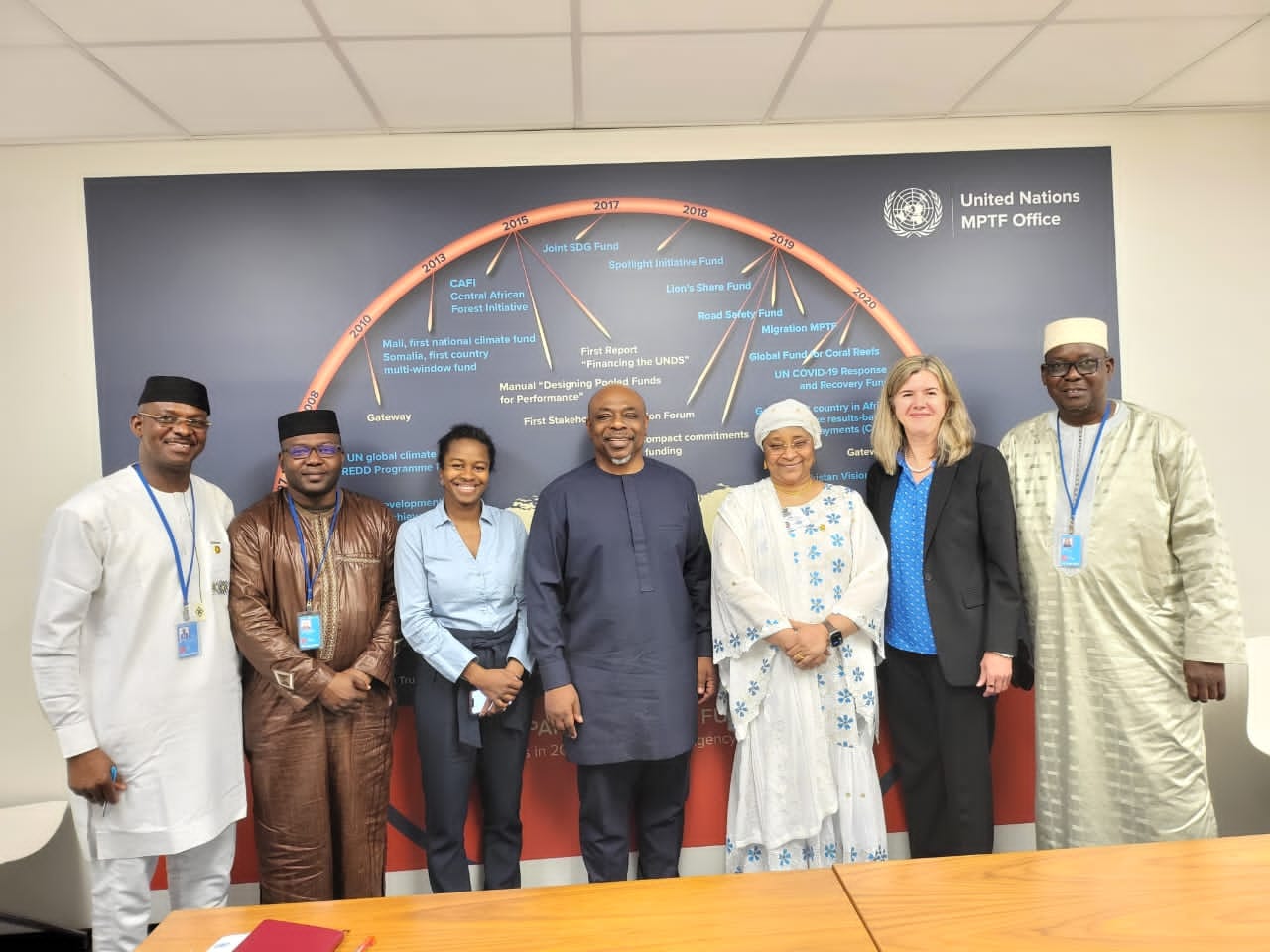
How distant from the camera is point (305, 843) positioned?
8.14 ft

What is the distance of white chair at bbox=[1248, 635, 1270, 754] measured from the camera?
297 cm

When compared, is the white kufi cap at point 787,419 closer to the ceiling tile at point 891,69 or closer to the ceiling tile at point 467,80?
the ceiling tile at point 891,69

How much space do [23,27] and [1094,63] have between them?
339cm

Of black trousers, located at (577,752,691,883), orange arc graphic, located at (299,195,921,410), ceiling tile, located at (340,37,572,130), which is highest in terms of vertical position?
ceiling tile, located at (340,37,572,130)

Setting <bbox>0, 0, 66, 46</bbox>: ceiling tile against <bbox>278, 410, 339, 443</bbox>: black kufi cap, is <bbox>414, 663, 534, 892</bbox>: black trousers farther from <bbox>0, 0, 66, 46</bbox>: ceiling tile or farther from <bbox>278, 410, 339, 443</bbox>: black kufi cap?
<bbox>0, 0, 66, 46</bbox>: ceiling tile

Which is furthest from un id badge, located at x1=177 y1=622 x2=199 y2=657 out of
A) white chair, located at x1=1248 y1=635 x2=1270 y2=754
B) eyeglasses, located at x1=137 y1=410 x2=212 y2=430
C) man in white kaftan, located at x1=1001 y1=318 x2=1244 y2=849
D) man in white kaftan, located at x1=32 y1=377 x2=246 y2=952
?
white chair, located at x1=1248 y1=635 x2=1270 y2=754

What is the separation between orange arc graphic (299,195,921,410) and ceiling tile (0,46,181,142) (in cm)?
96

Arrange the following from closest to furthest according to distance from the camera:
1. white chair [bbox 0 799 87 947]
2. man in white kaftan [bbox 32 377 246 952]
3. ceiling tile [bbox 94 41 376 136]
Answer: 1. man in white kaftan [bbox 32 377 246 952]
2. ceiling tile [bbox 94 41 376 136]
3. white chair [bbox 0 799 87 947]

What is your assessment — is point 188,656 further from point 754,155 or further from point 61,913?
point 754,155

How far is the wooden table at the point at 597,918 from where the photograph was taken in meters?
1.25

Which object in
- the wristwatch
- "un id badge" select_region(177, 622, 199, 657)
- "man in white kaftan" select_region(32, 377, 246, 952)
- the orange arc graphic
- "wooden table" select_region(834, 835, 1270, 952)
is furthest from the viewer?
the orange arc graphic

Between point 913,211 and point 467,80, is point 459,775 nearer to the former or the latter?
point 467,80

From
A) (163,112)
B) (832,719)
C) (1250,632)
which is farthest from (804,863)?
(163,112)

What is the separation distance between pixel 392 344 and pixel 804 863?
236cm
